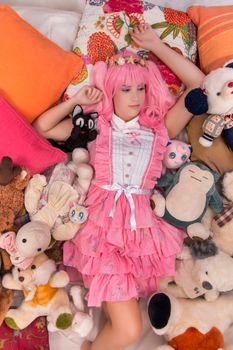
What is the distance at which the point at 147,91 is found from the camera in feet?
4.25

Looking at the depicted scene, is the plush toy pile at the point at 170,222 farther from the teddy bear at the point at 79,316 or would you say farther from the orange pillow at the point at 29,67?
the orange pillow at the point at 29,67

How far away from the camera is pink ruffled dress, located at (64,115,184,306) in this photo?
1189 mm

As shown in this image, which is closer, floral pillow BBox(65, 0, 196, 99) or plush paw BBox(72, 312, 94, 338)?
plush paw BBox(72, 312, 94, 338)

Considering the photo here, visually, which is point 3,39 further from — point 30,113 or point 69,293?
point 69,293

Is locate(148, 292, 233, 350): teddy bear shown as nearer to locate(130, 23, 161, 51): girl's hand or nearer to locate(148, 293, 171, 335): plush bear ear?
locate(148, 293, 171, 335): plush bear ear

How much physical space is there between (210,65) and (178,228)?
1.61 ft

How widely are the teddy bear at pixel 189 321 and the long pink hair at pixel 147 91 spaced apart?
1.63ft

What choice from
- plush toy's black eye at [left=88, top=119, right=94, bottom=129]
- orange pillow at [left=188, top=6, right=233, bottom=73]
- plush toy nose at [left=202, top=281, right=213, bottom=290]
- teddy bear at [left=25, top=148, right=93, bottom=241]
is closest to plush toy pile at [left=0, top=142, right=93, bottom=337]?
teddy bear at [left=25, top=148, right=93, bottom=241]

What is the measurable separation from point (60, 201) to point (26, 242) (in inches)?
6.0

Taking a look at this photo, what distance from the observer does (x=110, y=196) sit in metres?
1.24

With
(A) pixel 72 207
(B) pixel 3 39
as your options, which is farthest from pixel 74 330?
(B) pixel 3 39

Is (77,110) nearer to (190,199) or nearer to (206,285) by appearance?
(190,199)

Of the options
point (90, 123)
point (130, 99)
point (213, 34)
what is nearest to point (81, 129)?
point (90, 123)

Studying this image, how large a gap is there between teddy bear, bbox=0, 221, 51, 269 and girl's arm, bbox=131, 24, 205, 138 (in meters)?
0.48
